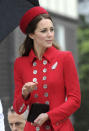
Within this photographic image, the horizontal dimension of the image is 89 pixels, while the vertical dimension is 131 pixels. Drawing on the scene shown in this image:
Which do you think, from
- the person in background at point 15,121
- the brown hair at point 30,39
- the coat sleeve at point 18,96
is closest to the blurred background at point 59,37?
the person in background at point 15,121

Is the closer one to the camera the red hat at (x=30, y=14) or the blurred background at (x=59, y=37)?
the red hat at (x=30, y=14)

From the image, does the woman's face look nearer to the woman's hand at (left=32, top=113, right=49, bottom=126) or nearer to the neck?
the neck

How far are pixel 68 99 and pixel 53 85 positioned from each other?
171mm

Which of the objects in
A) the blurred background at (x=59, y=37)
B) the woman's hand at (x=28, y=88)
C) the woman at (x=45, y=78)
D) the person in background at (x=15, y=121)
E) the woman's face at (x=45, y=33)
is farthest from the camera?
the person in background at (x=15, y=121)

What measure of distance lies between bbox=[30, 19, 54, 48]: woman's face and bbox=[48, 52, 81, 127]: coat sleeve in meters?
0.23

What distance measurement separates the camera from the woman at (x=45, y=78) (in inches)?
145

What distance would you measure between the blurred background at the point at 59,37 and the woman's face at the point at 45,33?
1.47 ft

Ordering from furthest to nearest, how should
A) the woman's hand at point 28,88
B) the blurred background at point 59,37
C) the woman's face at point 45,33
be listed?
the blurred background at point 59,37, the woman's face at point 45,33, the woman's hand at point 28,88

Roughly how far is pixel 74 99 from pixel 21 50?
0.68m

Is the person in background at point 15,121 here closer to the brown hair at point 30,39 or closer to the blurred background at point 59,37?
the blurred background at point 59,37

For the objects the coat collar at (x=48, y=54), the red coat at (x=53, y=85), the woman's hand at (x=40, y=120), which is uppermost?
the coat collar at (x=48, y=54)

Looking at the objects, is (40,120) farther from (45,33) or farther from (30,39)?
(30,39)

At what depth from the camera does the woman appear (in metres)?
3.68

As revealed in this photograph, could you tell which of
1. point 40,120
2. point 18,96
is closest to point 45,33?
point 18,96
